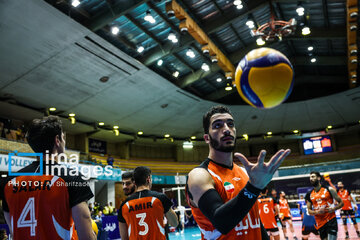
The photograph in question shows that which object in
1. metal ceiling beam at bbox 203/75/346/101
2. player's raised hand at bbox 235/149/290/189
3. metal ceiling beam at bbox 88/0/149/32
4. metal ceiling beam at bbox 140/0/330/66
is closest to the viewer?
player's raised hand at bbox 235/149/290/189

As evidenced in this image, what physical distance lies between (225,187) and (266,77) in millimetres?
977

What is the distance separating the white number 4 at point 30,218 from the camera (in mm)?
2709

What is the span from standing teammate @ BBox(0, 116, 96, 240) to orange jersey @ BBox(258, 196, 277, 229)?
31.0ft

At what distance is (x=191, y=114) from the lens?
91.6 ft

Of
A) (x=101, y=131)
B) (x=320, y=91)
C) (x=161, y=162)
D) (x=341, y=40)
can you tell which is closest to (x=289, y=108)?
(x=320, y=91)

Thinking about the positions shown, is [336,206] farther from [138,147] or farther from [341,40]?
[138,147]

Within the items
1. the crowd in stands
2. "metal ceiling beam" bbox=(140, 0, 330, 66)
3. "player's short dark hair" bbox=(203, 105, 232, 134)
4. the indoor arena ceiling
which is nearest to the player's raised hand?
"player's short dark hair" bbox=(203, 105, 232, 134)

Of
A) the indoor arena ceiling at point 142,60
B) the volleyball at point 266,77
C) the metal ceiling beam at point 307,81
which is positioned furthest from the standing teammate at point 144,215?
the metal ceiling beam at point 307,81

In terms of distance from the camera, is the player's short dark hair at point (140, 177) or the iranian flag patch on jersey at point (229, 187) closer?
the iranian flag patch on jersey at point (229, 187)

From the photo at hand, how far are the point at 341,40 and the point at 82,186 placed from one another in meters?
24.9

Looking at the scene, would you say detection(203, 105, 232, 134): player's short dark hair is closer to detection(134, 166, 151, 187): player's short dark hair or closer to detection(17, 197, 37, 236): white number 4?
detection(17, 197, 37, 236): white number 4

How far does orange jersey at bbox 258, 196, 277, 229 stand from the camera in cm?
1110

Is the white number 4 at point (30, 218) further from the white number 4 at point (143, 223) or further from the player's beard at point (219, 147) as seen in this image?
the white number 4 at point (143, 223)

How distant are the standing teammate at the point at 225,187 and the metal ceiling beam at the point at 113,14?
43.8 feet
